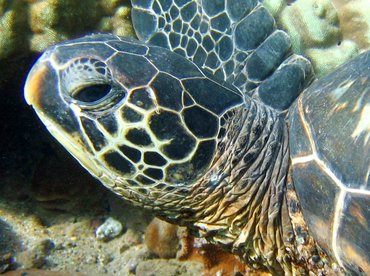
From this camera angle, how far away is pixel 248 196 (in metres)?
1.97

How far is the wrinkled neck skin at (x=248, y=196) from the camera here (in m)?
1.92

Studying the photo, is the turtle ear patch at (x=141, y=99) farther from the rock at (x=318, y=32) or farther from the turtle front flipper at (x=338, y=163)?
the rock at (x=318, y=32)

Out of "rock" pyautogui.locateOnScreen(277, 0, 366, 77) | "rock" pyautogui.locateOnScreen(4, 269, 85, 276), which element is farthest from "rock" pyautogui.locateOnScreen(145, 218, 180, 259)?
"rock" pyautogui.locateOnScreen(277, 0, 366, 77)

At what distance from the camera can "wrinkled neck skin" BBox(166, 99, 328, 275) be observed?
1.92m

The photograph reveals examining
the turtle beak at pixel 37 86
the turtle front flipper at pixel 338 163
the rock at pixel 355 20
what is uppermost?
the rock at pixel 355 20

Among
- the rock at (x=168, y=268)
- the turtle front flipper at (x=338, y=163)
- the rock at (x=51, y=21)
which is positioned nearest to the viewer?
the turtle front flipper at (x=338, y=163)

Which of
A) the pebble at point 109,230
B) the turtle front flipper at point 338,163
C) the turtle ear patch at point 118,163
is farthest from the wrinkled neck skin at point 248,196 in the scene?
the pebble at point 109,230

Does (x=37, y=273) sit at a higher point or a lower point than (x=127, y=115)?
lower

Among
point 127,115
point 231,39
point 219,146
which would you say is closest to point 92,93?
point 127,115

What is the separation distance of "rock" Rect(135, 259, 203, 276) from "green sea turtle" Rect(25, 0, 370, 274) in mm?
624

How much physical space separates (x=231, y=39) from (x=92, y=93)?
130cm

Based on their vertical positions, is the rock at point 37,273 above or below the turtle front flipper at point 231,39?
below

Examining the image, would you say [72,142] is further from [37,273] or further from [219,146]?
[37,273]

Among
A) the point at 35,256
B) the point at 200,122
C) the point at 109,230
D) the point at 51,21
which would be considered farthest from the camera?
the point at 109,230
